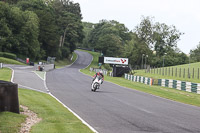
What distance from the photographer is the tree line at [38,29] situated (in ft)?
275

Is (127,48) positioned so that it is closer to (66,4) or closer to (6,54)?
(66,4)

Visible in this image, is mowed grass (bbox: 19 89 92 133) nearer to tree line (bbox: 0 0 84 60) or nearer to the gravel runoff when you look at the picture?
the gravel runoff

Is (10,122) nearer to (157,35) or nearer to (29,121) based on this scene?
(29,121)

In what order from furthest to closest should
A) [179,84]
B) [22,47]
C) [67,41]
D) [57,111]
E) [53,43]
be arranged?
[67,41]
[53,43]
[22,47]
[179,84]
[57,111]

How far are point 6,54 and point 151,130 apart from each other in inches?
2759

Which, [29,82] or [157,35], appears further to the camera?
[157,35]

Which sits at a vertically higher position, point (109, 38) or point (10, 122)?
point (109, 38)

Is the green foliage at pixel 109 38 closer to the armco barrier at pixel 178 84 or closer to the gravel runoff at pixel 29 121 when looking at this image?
the armco barrier at pixel 178 84

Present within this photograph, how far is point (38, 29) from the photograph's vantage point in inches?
3807

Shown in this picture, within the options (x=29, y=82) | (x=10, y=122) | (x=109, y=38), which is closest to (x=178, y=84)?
(x=29, y=82)

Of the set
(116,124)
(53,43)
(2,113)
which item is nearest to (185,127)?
(116,124)

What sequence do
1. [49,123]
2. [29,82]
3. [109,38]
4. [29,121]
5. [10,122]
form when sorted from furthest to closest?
[109,38]
[29,82]
[29,121]
[49,123]
[10,122]

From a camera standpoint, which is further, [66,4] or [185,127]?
[66,4]

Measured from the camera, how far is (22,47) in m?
87.0
